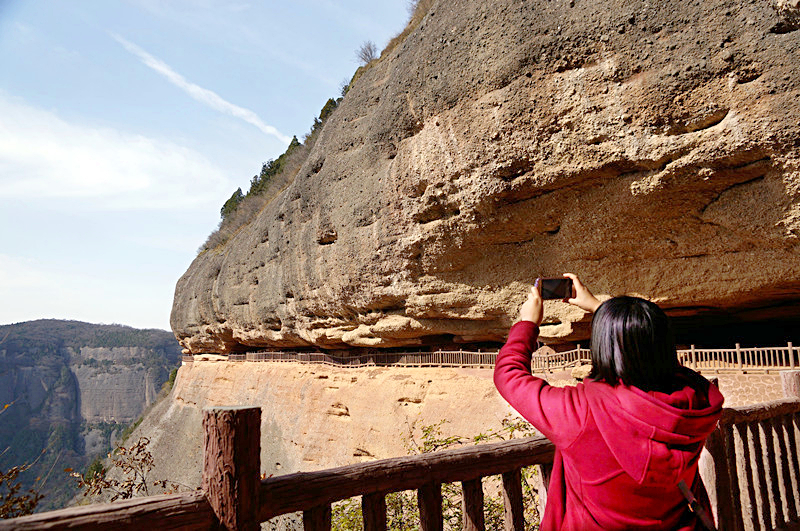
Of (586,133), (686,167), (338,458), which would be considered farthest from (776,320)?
(338,458)

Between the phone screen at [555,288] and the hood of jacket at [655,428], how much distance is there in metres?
0.59

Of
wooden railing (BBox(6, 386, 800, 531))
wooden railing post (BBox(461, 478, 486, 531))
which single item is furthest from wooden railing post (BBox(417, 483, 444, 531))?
wooden railing post (BBox(461, 478, 486, 531))

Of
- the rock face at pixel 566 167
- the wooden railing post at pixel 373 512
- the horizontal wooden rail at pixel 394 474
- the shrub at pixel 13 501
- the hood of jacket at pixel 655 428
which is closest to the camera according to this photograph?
the hood of jacket at pixel 655 428

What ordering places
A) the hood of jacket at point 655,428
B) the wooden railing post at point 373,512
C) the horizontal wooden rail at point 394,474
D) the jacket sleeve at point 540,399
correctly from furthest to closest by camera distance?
the wooden railing post at point 373,512, the horizontal wooden rail at point 394,474, the jacket sleeve at point 540,399, the hood of jacket at point 655,428

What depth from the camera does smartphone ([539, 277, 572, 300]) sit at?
2.03 meters

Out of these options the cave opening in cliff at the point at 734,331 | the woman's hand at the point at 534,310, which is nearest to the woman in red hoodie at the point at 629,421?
the woman's hand at the point at 534,310

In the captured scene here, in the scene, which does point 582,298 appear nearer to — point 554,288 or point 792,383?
point 554,288

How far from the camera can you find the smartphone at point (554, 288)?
6.64 feet

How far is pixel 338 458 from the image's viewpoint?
510 inches

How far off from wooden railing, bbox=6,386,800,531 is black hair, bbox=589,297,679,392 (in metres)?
1.30

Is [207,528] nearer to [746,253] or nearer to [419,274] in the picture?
[746,253]

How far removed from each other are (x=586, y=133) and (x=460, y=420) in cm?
579

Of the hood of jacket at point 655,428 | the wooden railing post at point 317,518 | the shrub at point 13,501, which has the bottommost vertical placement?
the shrub at point 13,501

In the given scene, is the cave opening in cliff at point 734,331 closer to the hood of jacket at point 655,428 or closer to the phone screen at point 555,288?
the phone screen at point 555,288
